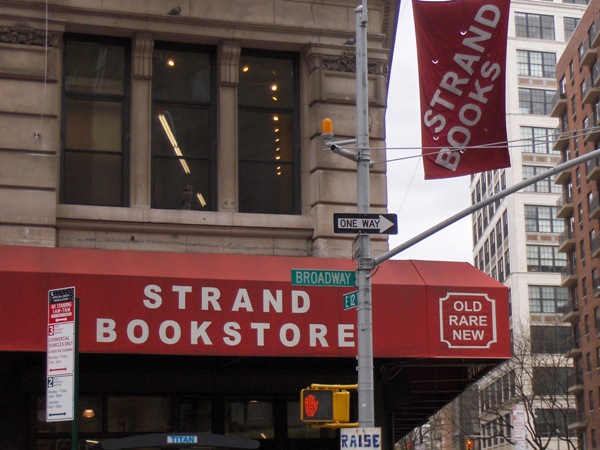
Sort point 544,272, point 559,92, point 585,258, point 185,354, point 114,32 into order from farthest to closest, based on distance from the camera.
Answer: point 544,272 → point 559,92 → point 585,258 → point 114,32 → point 185,354

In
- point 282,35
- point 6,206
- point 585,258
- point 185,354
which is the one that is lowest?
point 185,354

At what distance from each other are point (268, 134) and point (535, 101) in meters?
104

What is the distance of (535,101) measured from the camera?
11769 centimetres

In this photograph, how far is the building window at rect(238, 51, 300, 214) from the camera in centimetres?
1772

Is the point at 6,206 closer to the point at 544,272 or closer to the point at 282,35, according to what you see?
the point at 282,35

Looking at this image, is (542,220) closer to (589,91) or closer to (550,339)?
(589,91)

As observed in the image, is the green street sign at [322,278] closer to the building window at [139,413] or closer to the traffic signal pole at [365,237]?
the traffic signal pole at [365,237]

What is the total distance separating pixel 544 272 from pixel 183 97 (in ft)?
332

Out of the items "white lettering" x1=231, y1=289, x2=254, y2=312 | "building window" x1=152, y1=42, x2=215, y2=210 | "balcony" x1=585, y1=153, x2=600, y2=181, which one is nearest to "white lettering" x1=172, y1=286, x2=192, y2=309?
"white lettering" x1=231, y1=289, x2=254, y2=312

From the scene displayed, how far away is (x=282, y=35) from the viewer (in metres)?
17.8

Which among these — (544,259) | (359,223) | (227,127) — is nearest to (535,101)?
(544,259)

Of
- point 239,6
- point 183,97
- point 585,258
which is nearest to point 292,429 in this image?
point 183,97

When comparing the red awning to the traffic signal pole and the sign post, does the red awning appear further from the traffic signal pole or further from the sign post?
the sign post

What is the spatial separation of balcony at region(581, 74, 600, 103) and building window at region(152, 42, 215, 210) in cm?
6814
